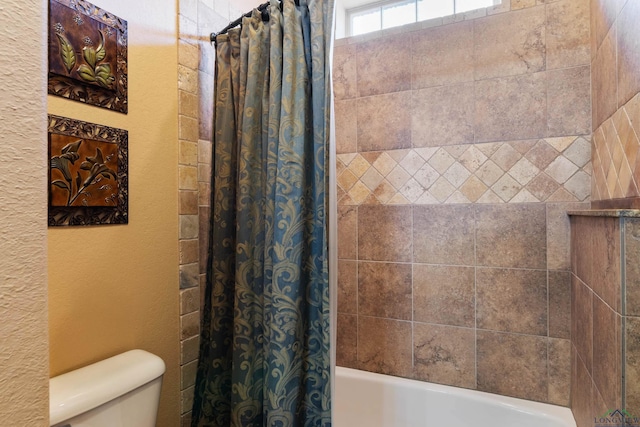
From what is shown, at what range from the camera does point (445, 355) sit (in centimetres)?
155

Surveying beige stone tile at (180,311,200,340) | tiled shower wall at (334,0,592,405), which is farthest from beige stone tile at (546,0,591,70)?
beige stone tile at (180,311,200,340)

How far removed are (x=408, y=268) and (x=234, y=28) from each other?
4.35 ft

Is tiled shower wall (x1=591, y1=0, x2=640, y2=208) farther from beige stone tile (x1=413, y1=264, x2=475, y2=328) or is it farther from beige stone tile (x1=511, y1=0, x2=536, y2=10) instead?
beige stone tile (x1=413, y1=264, x2=475, y2=328)

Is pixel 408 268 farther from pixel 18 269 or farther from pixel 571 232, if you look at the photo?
pixel 18 269

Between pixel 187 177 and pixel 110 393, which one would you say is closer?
pixel 110 393

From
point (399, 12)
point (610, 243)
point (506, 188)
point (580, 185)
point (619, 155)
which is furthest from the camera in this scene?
point (399, 12)

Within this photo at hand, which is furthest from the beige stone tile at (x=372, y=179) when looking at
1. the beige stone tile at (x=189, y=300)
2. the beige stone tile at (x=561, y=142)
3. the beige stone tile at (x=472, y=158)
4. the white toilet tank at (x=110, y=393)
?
the white toilet tank at (x=110, y=393)

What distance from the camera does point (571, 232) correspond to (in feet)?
4.44

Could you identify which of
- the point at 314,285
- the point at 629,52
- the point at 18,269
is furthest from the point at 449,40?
the point at 18,269

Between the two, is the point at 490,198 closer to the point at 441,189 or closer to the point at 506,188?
the point at 506,188

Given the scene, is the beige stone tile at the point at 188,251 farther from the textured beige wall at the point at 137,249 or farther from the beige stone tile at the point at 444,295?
the beige stone tile at the point at 444,295

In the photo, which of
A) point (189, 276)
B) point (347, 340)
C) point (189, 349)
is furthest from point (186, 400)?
point (347, 340)

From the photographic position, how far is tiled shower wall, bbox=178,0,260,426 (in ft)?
4.50

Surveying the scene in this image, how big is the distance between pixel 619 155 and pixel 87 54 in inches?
64.1
